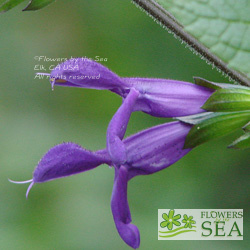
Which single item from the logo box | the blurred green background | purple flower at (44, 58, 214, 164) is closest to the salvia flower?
purple flower at (44, 58, 214, 164)

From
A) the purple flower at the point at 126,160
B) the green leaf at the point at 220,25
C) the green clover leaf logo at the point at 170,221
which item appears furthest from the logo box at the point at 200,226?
the green leaf at the point at 220,25

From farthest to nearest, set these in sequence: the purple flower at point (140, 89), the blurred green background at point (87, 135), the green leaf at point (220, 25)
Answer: the blurred green background at point (87, 135)
the purple flower at point (140, 89)
the green leaf at point (220, 25)

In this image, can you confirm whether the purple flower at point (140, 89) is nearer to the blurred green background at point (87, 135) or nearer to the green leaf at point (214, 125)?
the green leaf at point (214, 125)

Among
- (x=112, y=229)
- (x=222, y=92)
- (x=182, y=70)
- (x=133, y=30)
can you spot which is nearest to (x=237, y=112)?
(x=222, y=92)

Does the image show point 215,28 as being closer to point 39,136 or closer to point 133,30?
point 39,136

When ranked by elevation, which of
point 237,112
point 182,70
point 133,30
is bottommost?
point 237,112

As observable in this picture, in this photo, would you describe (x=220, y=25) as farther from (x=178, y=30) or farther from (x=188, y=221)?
(x=188, y=221)

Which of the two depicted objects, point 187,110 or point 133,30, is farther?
point 133,30
